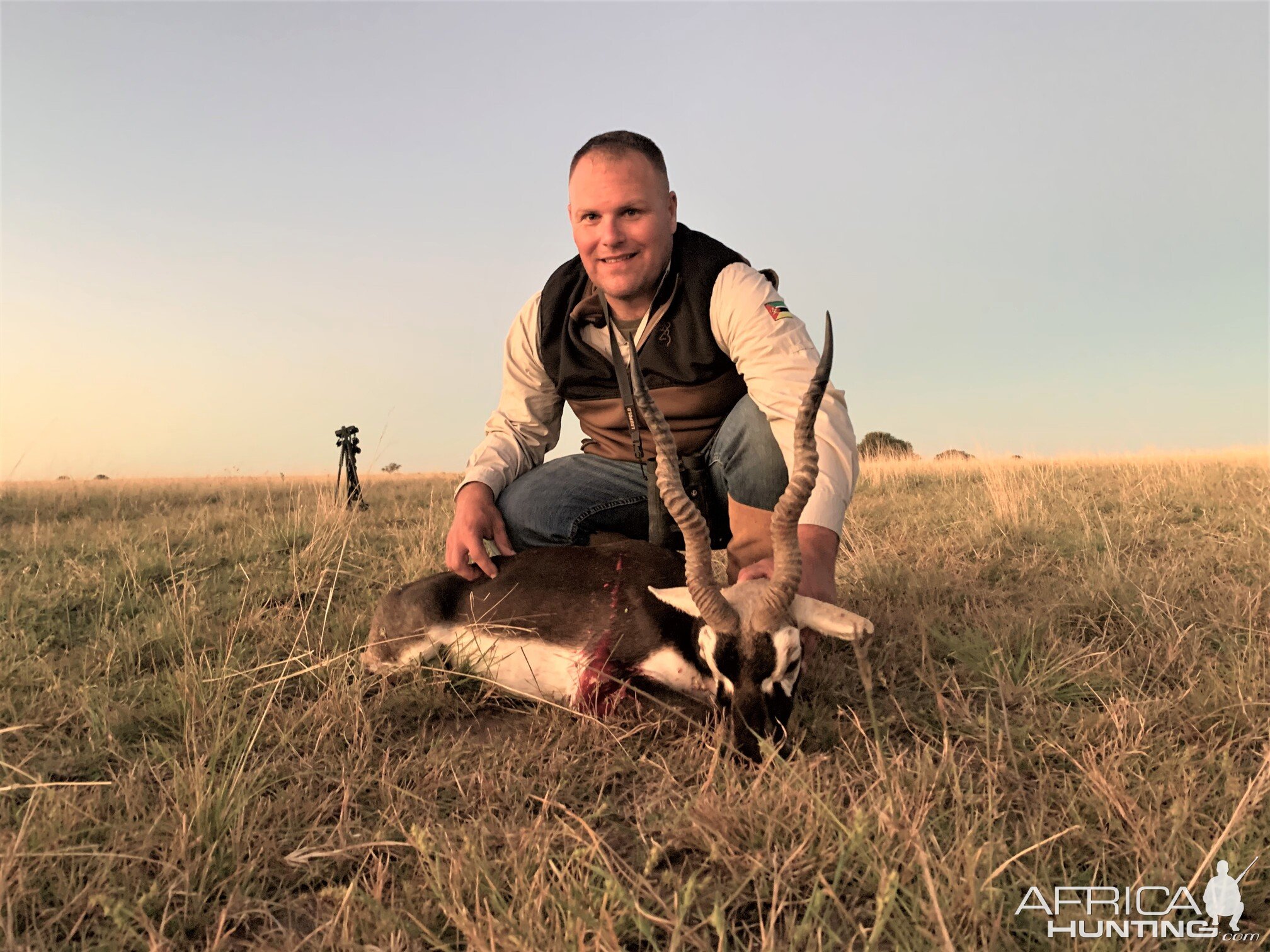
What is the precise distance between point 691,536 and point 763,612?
37cm

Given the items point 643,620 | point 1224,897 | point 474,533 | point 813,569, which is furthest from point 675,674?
point 1224,897

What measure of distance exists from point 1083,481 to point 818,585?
327 inches

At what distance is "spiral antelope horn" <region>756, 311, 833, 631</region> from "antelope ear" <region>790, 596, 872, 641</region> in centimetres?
14

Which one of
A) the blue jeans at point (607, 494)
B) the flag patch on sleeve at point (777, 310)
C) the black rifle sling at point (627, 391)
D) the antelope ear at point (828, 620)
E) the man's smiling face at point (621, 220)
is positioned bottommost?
the antelope ear at point (828, 620)

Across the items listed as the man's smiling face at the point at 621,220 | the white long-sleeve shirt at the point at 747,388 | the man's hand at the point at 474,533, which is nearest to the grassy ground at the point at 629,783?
the man's hand at the point at 474,533

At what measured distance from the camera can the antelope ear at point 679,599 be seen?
3.08 meters

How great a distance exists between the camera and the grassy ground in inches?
78.0

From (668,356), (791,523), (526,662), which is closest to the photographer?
(791,523)

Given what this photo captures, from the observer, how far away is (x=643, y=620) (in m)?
3.31

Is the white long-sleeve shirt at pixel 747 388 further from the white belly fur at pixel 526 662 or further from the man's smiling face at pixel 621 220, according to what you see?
the white belly fur at pixel 526 662

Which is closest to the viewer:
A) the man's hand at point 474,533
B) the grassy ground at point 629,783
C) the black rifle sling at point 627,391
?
the grassy ground at point 629,783

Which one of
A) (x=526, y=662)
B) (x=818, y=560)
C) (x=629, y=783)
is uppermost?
(x=818, y=560)
